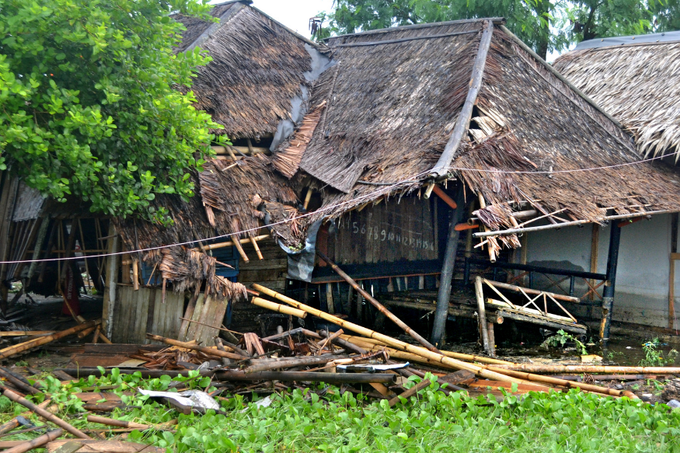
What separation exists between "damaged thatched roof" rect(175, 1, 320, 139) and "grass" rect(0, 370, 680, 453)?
212 inches

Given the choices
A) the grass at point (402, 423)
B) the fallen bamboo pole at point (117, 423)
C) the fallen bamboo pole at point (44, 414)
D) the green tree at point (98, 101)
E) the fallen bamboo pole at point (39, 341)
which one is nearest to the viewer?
the fallen bamboo pole at point (44, 414)

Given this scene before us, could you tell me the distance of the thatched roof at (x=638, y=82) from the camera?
11141 mm

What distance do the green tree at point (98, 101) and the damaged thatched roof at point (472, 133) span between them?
8.32ft

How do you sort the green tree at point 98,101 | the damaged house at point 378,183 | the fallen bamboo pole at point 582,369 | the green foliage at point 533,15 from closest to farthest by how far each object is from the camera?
the green tree at point 98,101
the fallen bamboo pole at point 582,369
the damaged house at point 378,183
the green foliage at point 533,15

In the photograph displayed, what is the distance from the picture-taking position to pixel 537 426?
5203mm

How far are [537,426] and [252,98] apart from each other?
7435 mm

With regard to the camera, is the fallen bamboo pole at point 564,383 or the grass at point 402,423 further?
the fallen bamboo pole at point 564,383

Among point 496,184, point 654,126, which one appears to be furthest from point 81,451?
point 654,126

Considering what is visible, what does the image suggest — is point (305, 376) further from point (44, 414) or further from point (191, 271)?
point (191, 271)

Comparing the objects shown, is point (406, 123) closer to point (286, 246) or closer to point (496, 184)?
point (496, 184)

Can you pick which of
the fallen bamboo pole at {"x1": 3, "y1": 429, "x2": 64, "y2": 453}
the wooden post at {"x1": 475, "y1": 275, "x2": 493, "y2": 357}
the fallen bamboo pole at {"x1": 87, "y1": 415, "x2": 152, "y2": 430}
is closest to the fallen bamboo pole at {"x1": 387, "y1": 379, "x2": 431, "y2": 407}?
the fallen bamboo pole at {"x1": 87, "y1": 415, "x2": 152, "y2": 430}

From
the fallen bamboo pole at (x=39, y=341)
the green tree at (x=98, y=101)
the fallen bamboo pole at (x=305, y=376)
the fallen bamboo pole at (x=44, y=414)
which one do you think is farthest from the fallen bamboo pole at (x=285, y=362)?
the fallen bamboo pole at (x=39, y=341)

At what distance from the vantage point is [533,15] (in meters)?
15.7

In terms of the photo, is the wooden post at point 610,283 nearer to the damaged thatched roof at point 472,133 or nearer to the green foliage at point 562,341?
the green foliage at point 562,341
